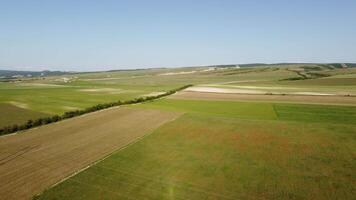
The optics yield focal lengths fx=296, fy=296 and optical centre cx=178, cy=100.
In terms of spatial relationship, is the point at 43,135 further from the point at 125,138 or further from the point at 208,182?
the point at 208,182

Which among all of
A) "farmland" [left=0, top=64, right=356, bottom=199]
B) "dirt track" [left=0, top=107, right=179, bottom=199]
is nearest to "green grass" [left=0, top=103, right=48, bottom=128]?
"farmland" [left=0, top=64, right=356, bottom=199]

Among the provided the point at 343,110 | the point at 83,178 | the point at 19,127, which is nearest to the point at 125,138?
the point at 83,178

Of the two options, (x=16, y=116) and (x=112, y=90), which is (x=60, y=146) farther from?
(x=112, y=90)

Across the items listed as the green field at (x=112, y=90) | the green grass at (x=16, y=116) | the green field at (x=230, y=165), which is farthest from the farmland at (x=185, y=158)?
the green field at (x=112, y=90)

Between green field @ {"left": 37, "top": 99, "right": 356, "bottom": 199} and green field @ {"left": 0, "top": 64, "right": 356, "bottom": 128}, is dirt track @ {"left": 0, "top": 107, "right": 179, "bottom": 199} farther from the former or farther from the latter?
green field @ {"left": 0, "top": 64, "right": 356, "bottom": 128}

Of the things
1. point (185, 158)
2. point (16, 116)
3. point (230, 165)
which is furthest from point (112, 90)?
Result: point (230, 165)

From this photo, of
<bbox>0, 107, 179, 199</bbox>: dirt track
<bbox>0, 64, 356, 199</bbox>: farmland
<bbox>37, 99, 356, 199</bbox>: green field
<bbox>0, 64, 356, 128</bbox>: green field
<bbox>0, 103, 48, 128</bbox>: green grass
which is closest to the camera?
<bbox>37, 99, 356, 199</bbox>: green field
